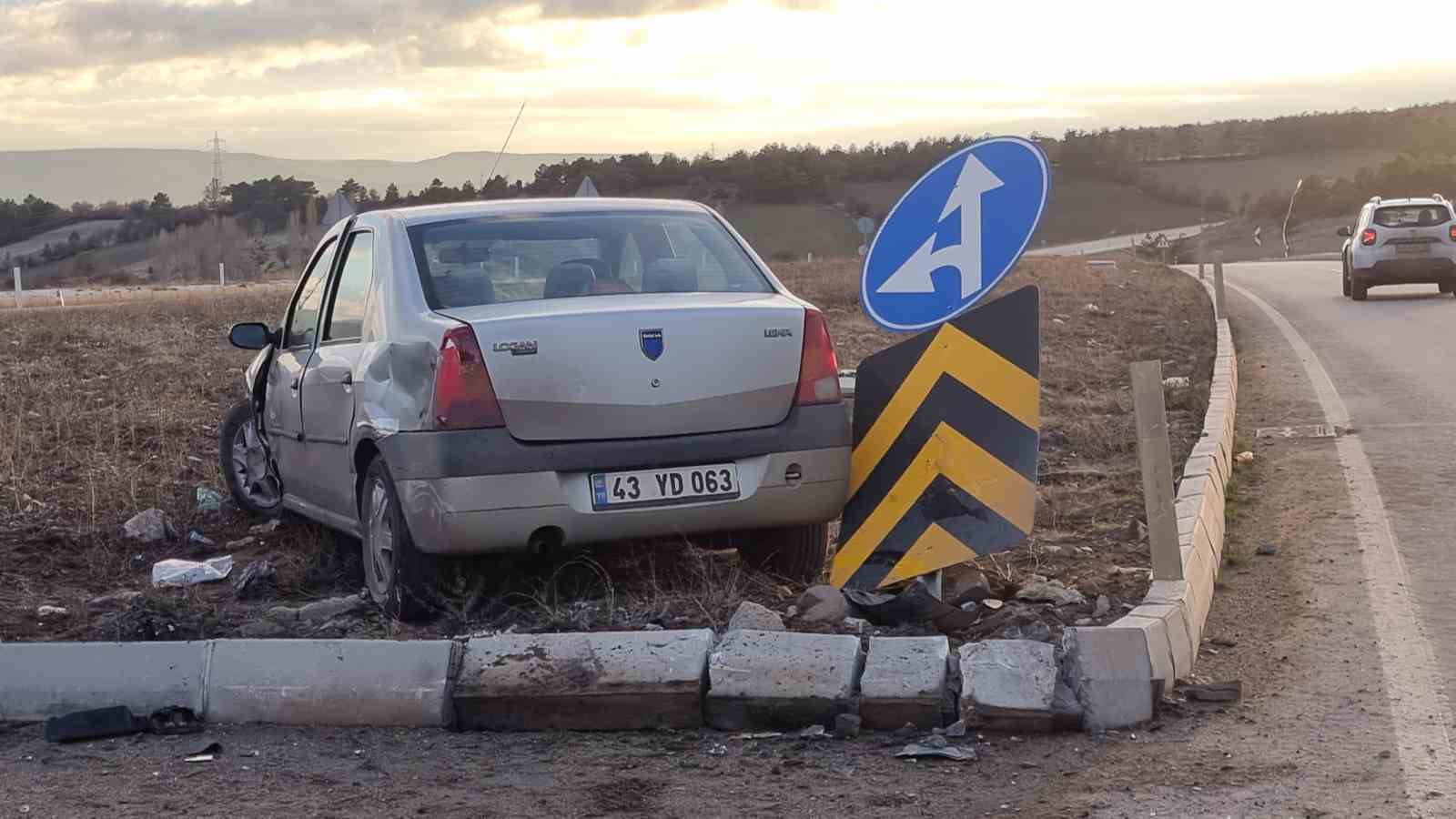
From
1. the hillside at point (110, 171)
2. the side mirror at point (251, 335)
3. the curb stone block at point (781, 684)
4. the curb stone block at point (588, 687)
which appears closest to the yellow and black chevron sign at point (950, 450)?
the curb stone block at point (781, 684)

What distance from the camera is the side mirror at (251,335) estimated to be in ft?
26.3

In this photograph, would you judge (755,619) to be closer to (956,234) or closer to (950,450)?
(950,450)

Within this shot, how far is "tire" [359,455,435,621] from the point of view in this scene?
6.19 m

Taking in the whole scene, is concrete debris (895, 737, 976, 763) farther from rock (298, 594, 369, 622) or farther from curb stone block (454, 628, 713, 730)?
rock (298, 594, 369, 622)

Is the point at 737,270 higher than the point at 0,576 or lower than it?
higher

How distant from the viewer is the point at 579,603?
245 inches

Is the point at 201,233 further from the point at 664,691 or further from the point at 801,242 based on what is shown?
the point at 664,691

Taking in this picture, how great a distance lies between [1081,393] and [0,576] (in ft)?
28.7

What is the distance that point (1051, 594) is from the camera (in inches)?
245

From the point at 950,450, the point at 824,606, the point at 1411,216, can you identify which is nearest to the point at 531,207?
the point at 950,450

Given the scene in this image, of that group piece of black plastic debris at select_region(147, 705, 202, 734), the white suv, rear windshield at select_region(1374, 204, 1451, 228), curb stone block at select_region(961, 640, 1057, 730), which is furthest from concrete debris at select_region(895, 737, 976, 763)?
rear windshield at select_region(1374, 204, 1451, 228)

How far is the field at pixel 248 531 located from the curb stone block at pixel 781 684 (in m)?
0.72

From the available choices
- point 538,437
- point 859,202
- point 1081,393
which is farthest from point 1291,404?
point 859,202

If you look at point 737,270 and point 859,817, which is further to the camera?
point 737,270
